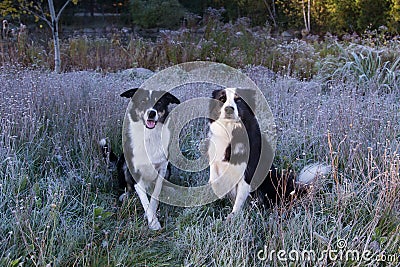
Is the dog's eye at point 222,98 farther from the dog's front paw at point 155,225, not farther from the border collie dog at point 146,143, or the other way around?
the dog's front paw at point 155,225

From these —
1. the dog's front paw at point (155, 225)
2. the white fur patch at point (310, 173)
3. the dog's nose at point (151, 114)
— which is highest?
the dog's nose at point (151, 114)

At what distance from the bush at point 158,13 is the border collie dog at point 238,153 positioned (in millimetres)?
12980

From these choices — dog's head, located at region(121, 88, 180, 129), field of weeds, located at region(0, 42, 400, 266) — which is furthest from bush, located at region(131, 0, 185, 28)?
dog's head, located at region(121, 88, 180, 129)

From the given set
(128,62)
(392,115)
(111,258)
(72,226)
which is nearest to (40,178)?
(72,226)

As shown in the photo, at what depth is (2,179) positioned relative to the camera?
2.92 m

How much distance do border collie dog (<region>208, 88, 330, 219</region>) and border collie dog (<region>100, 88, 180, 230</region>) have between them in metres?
0.41

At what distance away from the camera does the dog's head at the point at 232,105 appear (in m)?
3.00

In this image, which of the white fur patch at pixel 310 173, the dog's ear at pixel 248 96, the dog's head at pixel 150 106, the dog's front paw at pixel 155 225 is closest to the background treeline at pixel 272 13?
the dog's head at pixel 150 106

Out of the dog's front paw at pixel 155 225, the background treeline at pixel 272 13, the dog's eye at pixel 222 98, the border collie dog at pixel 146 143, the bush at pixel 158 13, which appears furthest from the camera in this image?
the bush at pixel 158 13

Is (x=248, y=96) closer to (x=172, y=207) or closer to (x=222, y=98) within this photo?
(x=222, y=98)

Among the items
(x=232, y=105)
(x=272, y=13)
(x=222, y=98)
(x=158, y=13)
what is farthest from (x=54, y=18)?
(x=272, y=13)

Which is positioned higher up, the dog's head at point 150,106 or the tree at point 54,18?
the tree at point 54,18

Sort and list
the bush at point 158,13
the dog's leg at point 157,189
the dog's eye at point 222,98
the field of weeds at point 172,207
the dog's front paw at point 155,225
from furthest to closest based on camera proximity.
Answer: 1. the bush at point 158,13
2. the dog's leg at point 157,189
3. the dog's eye at point 222,98
4. the dog's front paw at point 155,225
5. the field of weeds at point 172,207

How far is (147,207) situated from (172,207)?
0.24 m
